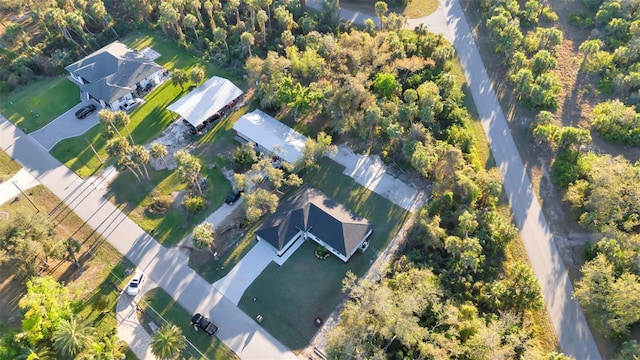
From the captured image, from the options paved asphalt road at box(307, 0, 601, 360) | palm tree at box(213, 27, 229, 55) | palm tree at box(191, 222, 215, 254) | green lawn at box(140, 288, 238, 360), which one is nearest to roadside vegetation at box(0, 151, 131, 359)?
green lawn at box(140, 288, 238, 360)

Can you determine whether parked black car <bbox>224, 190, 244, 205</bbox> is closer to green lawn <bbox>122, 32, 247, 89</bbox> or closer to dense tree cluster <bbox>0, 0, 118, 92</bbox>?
green lawn <bbox>122, 32, 247, 89</bbox>

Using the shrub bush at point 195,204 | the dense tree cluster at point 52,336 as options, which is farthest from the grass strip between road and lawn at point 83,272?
the shrub bush at point 195,204

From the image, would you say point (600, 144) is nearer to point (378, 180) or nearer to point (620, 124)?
point (620, 124)

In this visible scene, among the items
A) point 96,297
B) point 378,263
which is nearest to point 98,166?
point 96,297

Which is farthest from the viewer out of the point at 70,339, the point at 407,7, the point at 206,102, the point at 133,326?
the point at 407,7

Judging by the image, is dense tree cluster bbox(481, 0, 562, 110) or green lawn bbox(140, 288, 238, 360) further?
dense tree cluster bbox(481, 0, 562, 110)

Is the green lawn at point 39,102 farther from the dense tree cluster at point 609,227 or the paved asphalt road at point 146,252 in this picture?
the dense tree cluster at point 609,227

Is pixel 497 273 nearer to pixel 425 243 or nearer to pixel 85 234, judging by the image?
pixel 425 243

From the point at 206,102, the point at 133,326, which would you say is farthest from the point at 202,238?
the point at 206,102
